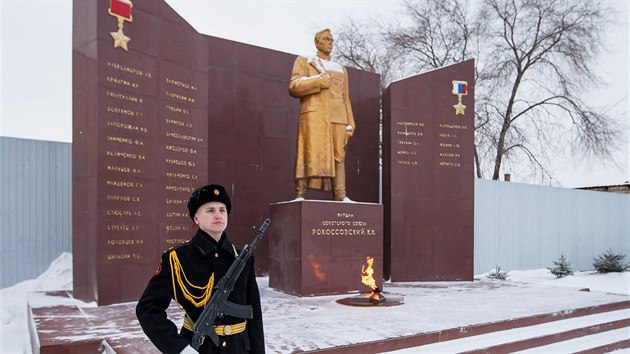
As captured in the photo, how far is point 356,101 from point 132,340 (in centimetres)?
708

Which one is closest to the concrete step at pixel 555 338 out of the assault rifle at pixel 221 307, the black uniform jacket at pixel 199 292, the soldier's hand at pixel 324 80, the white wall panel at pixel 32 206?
the black uniform jacket at pixel 199 292

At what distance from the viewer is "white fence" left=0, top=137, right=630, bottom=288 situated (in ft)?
23.7

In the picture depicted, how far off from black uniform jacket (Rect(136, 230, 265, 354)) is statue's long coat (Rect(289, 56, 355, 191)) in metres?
4.89

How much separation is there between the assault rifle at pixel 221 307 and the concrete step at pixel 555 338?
7.90 feet

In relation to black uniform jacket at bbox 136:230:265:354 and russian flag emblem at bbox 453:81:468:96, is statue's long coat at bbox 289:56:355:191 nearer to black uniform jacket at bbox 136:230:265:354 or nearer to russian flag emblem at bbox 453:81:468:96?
russian flag emblem at bbox 453:81:468:96

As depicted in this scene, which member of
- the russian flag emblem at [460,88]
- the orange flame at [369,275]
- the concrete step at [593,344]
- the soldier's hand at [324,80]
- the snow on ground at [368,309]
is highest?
the russian flag emblem at [460,88]

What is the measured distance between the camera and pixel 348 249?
6969 millimetres

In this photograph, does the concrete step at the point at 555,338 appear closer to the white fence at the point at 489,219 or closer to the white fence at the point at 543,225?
the white fence at the point at 489,219

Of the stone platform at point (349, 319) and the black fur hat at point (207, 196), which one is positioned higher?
the black fur hat at point (207, 196)

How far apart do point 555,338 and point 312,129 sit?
3.88m

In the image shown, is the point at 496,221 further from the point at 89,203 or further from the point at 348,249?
the point at 89,203

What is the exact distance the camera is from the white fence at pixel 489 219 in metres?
7.22

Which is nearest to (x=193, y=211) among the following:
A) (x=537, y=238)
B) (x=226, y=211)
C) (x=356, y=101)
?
(x=226, y=211)

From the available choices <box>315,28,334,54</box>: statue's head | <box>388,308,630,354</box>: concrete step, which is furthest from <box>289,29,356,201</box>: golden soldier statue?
<box>388,308,630,354</box>: concrete step
